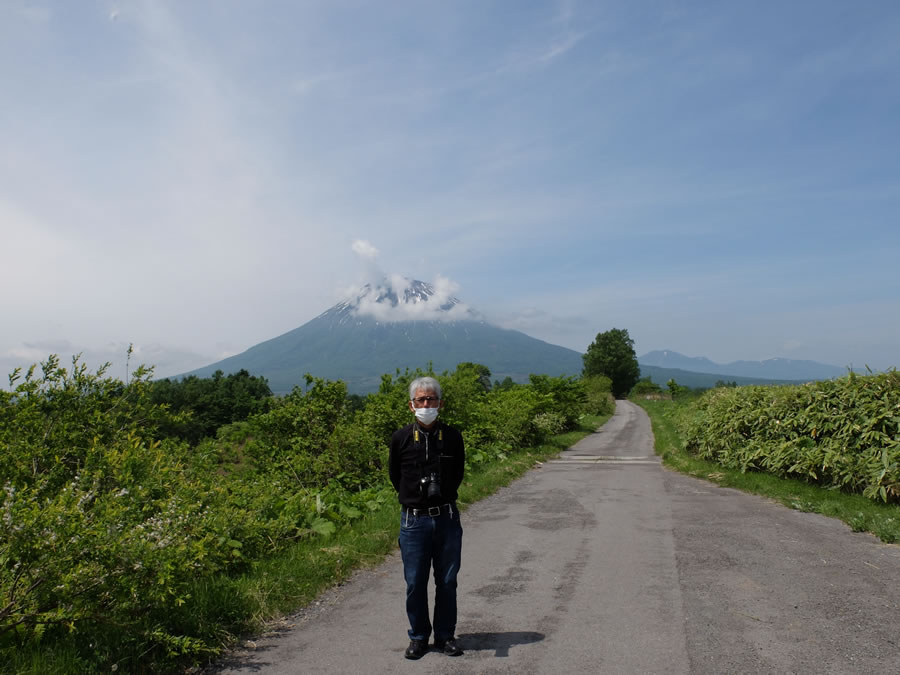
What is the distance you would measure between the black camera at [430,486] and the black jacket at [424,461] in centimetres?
2

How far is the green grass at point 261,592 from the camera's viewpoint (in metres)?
3.86

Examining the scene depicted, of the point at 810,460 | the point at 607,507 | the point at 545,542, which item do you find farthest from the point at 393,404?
the point at 810,460

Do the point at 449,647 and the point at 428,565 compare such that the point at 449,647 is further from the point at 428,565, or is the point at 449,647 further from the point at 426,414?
the point at 426,414

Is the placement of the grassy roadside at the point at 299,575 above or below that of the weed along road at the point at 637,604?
above

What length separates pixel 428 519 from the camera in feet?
14.6

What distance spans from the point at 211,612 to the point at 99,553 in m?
1.36

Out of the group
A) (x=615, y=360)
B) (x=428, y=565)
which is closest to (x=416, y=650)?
(x=428, y=565)

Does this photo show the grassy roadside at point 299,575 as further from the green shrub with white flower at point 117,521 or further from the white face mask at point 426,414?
the white face mask at point 426,414

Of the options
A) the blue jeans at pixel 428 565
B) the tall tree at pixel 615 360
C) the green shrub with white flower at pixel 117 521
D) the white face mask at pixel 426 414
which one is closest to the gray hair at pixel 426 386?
the white face mask at pixel 426 414

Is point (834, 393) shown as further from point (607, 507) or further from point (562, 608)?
point (562, 608)

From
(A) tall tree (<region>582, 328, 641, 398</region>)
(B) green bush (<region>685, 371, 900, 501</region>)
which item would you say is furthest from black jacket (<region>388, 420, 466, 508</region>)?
(A) tall tree (<region>582, 328, 641, 398</region>)

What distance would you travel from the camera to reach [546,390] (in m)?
30.2

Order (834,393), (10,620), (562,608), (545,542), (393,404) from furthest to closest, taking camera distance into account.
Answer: (393,404) → (834,393) → (545,542) → (562,608) → (10,620)

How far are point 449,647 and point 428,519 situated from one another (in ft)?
3.00
